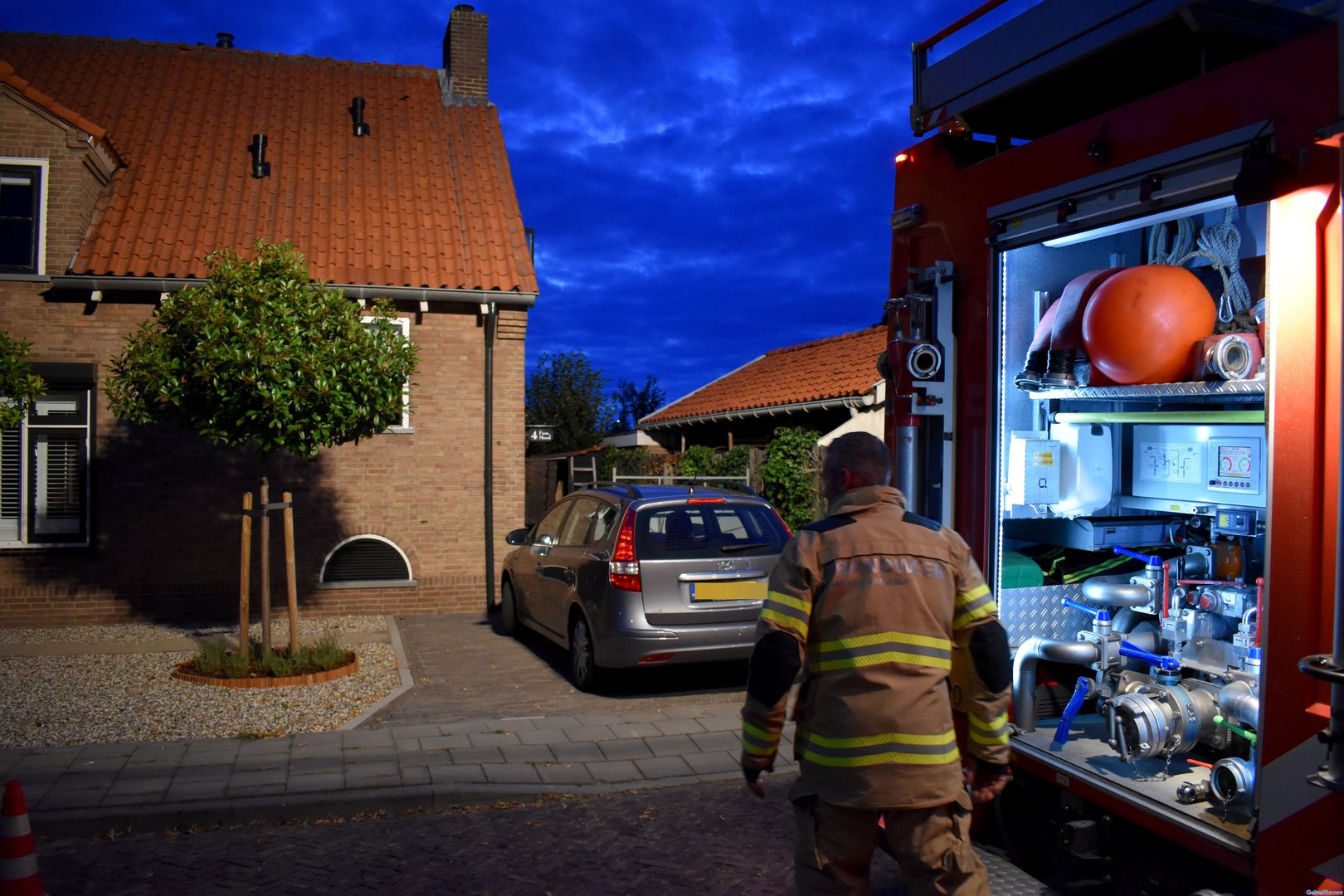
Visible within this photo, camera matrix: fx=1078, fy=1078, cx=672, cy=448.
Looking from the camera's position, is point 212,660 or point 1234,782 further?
point 212,660

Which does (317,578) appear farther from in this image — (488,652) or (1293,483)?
(1293,483)

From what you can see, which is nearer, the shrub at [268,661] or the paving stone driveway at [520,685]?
the paving stone driveway at [520,685]

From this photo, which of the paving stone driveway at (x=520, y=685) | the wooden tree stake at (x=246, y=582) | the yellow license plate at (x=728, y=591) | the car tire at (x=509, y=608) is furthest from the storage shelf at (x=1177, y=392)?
the car tire at (x=509, y=608)

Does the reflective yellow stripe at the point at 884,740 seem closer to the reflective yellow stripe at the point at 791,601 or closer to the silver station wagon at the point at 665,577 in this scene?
the reflective yellow stripe at the point at 791,601

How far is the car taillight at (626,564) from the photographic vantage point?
8.17m

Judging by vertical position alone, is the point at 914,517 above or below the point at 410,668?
above

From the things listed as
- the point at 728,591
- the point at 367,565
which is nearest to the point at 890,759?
the point at 728,591

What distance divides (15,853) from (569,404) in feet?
108

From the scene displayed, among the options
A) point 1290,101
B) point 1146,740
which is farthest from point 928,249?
point 1146,740

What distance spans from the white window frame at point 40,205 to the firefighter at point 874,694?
1212 cm

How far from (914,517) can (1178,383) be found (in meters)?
1.27

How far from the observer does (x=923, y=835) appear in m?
2.96

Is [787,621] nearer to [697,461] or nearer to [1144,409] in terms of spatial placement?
[1144,409]

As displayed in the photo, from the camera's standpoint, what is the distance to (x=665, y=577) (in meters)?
8.21
